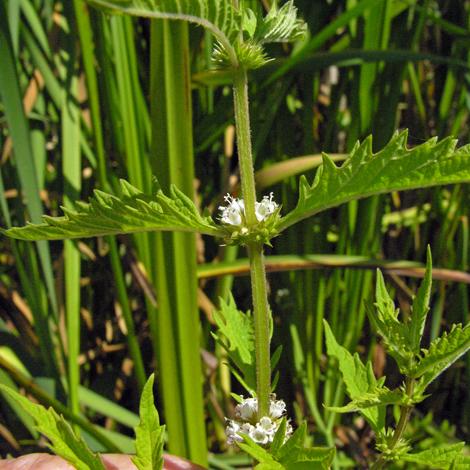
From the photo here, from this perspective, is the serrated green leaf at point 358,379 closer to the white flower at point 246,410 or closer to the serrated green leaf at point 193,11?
the white flower at point 246,410

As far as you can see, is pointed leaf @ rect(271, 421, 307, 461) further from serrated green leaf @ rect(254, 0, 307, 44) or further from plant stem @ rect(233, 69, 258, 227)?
serrated green leaf @ rect(254, 0, 307, 44)

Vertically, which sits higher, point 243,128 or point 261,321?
point 243,128

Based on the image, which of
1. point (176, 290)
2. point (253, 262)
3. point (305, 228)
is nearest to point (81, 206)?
point (253, 262)

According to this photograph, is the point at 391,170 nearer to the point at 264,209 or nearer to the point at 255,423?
the point at 264,209

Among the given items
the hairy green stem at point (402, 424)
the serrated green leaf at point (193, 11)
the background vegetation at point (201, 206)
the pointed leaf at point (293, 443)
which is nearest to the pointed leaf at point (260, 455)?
the pointed leaf at point (293, 443)

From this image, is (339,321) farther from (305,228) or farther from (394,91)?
(394,91)

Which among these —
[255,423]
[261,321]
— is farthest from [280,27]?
[255,423]

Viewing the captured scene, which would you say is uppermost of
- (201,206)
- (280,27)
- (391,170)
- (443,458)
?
(280,27)
